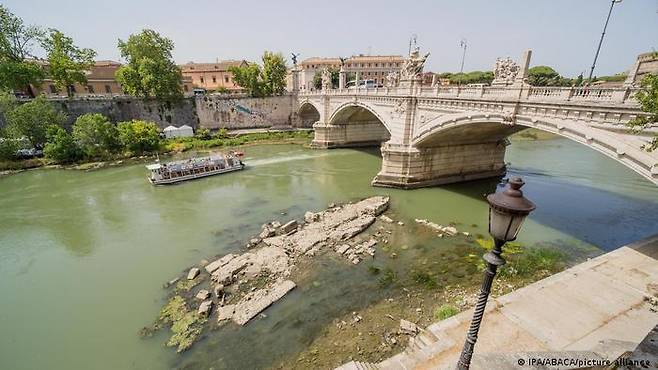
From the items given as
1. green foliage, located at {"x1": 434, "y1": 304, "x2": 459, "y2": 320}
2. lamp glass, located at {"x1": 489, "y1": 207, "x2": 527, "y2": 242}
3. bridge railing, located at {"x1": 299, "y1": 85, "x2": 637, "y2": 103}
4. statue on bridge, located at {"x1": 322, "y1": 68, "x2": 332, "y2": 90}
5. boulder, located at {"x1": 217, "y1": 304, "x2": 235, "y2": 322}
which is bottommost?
boulder, located at {"x1": 217, "y1": 304, "x2": 235, "y2": 322}

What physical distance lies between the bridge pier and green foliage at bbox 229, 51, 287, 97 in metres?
29.8

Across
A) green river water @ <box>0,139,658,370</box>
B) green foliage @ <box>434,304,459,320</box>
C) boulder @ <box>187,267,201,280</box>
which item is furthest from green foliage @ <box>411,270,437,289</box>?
boulder @ <box>187,267,201,280</box>

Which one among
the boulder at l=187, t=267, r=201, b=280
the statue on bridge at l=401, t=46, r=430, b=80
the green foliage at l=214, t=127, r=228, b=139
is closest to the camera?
the boulder at l=187, t=267, r=201, b=280

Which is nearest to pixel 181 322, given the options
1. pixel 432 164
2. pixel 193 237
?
pixel 193 237

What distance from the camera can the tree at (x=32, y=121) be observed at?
A: 25.8m

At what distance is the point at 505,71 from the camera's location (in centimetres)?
1380

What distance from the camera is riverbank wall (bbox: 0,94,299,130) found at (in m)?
34.9

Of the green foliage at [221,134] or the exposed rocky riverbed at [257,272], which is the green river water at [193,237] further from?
the green foliage at [221,134]

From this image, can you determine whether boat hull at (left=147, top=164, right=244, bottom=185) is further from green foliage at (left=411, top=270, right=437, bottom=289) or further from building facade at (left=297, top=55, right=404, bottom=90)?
building facade at (left=297, top=55, right=404, bottom=90)

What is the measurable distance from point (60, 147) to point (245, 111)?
71.6ft

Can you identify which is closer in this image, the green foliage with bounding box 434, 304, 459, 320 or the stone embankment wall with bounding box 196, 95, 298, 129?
the green foliage with bounding box 434, 304, 459, 320

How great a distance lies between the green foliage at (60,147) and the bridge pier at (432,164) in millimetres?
26763

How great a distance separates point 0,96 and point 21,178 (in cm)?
895

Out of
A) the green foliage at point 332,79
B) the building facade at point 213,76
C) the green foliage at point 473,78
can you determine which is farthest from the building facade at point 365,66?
the green foliage at point 473,78
